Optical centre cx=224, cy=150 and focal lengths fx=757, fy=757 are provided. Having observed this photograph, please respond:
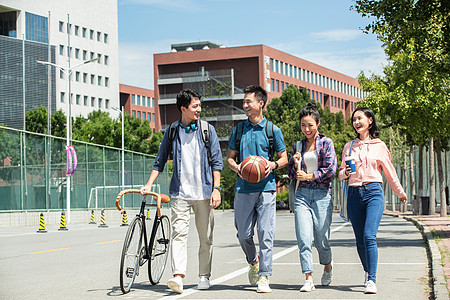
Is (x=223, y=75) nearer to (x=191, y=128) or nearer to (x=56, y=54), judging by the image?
(x=56, y=54)

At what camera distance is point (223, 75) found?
335 ft

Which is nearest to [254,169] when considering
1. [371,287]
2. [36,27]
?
[371,287]

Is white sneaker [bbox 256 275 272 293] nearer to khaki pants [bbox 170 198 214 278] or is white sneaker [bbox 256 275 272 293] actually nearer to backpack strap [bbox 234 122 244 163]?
khaki pants [bbox 170 198 214 278]

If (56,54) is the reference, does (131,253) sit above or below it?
below

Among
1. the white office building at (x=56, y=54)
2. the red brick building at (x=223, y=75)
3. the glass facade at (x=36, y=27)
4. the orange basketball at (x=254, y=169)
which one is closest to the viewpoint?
the orange basketball at (x=254, y=169)

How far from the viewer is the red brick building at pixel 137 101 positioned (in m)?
121

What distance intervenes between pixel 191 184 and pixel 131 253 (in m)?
0.99

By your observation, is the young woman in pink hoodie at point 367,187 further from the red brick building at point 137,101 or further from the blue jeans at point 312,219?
the red brick building at point 137,101

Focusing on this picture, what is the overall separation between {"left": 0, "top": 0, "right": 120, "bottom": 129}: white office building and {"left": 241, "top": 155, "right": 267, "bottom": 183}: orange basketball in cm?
7138

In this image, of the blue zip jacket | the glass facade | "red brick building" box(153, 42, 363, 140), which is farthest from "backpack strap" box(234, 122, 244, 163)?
"red brick building" box(153, 42, 363, 140)

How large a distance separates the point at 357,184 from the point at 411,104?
20.4 meters

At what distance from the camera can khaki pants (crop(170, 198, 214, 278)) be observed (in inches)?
Answer: 322

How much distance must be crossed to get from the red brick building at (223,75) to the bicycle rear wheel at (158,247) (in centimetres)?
8831

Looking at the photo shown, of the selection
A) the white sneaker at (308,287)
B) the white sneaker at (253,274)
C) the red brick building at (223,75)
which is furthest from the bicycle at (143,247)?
the red brick building at (223,75)
